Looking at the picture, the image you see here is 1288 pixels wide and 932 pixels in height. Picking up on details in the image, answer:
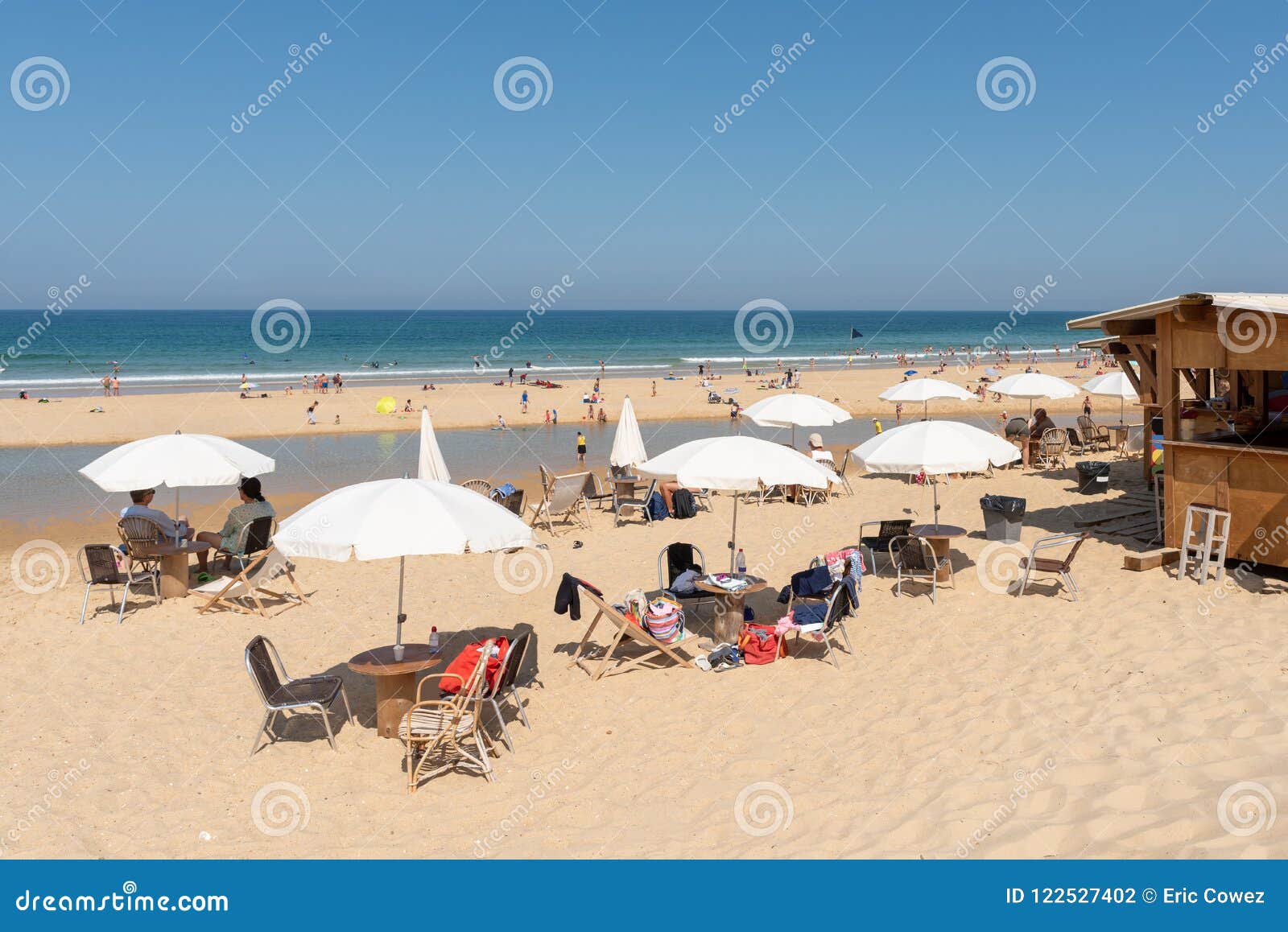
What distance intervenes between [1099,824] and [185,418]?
30743mm

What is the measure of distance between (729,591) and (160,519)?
628cm

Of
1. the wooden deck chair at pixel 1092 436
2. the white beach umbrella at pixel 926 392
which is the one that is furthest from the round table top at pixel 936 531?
the wooden deck chair at pixel 1092 436

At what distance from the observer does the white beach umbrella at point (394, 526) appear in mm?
5652

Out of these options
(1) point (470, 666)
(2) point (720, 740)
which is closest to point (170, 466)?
(1) point (470, 666)

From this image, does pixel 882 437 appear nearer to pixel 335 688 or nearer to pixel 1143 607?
pixel 1143 607

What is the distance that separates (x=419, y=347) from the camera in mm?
74562

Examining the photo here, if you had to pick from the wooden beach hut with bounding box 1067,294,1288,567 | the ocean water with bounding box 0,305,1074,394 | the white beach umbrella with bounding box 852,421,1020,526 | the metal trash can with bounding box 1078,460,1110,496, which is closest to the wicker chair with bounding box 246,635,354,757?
the white beach umbrella with bounding box 852,421,1020,526

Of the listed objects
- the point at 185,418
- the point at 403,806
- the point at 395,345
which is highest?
the point at 395,345

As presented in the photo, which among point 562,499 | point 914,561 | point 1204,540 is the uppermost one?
point 562,499

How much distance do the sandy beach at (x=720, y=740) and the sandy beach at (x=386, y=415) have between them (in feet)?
63.2

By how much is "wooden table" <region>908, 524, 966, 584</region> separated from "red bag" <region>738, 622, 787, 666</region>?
2578 mm

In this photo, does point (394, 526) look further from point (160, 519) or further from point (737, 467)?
point (160, 519)

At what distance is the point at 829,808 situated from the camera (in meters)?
4.81

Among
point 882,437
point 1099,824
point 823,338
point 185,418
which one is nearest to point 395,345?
point 823,338
